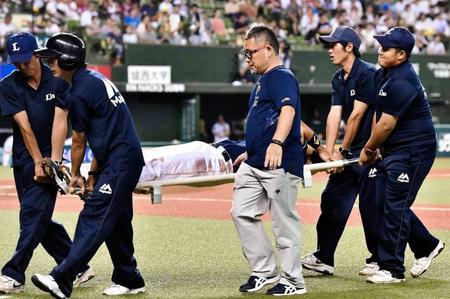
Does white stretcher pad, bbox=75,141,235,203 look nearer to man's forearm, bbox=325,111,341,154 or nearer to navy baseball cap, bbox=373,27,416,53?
man's forearm, bbox=325,111,341,154

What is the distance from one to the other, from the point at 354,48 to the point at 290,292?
2440 mm

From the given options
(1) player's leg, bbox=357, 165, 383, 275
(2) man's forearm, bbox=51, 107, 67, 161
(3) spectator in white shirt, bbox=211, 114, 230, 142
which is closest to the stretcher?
(1) player's leg, bbox=357, 165, 383, 275

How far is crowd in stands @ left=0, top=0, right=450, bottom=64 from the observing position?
2550 cm

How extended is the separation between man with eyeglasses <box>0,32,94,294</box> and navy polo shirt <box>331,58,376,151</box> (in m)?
2.49

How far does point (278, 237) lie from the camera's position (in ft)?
22.9

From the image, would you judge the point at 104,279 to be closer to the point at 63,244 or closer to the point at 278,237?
the point at 63,244

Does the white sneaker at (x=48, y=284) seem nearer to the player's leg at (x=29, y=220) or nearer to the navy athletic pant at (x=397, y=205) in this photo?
the player's leg at (x=29, y=220)

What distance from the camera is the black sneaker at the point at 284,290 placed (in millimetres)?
6922

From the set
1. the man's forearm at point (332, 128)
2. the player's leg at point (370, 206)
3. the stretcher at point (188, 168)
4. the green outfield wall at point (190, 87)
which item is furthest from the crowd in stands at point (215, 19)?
the player's leg at point (370, 206)

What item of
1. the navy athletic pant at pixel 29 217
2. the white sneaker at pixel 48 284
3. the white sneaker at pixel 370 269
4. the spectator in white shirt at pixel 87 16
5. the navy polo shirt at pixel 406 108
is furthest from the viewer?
the spectator in white shirt at pixel 87 16

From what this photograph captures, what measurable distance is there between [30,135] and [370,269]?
3.09 metres

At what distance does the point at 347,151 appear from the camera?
812 cm

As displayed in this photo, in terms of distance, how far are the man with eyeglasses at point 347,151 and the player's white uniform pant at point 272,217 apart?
1.06m

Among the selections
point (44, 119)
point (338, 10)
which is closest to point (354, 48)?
point (44, 119)
